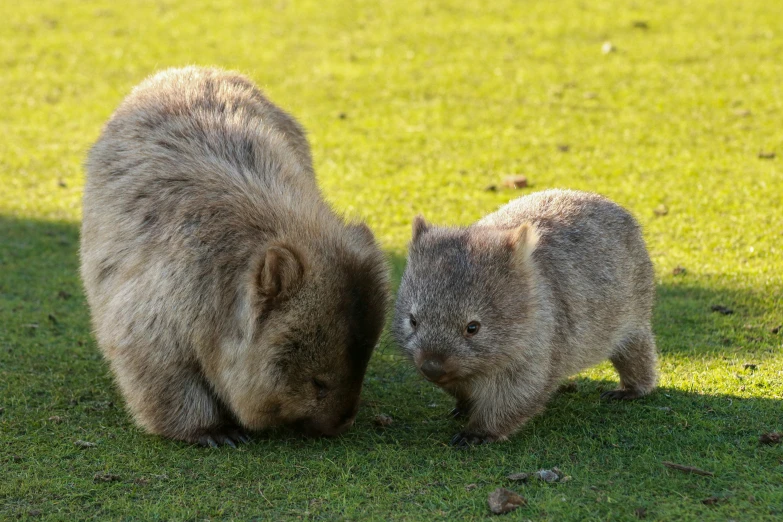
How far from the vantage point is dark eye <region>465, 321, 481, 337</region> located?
15.5ft

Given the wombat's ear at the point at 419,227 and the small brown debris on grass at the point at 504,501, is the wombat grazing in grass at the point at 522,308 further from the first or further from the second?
the small brown debris on grass at the point at 504,501

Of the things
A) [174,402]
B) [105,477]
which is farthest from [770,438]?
[105,477]

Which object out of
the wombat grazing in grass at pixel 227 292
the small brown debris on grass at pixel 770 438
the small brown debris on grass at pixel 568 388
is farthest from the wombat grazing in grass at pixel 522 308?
the small brown debris on grass at pixel 770 438

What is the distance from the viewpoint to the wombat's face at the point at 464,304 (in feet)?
15.5

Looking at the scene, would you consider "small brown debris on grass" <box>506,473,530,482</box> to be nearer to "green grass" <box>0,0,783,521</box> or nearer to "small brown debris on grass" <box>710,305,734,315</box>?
"green grass" <box>0,0,783,521</box>

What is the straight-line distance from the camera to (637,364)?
546 cm

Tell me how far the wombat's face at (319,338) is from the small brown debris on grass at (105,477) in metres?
0.77

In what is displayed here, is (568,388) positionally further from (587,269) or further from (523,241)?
(523,241)

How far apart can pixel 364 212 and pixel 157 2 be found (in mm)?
7828

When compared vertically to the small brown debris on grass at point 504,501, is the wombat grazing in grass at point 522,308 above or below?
above

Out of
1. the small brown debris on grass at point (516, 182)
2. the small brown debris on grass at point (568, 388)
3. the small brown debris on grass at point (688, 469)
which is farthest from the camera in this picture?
the small brown debris on grass at point (516, 182)

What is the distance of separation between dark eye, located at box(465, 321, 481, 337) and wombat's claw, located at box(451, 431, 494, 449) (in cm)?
59


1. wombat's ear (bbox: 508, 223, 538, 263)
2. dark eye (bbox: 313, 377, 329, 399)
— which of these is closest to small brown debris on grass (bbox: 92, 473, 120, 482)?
dark eye (bbox: 313, 377, 329, 399)

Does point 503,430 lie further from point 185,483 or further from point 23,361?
point 23,361
